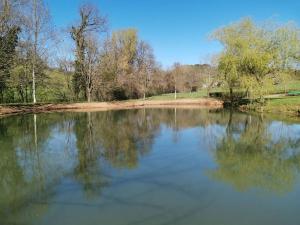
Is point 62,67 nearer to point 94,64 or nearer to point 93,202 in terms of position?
point 94,64

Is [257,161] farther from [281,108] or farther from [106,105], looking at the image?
[106,105]

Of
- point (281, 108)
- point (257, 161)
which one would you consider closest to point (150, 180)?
point (257, 161)

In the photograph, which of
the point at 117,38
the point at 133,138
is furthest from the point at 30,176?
the point at 117,38

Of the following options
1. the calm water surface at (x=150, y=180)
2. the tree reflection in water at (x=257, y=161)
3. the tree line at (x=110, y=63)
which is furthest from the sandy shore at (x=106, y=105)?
the tree reflection in water at (x=257, y=161)

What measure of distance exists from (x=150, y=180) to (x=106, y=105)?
26.0 m

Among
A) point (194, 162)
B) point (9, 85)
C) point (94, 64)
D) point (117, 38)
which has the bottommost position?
point (194, 162)

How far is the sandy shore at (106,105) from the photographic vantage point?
1047 inches

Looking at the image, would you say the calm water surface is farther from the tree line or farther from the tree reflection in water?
Result: the tree line

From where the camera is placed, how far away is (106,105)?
1282 inches

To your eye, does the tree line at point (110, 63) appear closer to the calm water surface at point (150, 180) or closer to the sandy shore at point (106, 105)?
the sandy shore at point (106, 105)

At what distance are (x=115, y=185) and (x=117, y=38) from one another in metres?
40.0

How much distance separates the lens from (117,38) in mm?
44625

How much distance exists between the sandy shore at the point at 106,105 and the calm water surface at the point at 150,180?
576 inches

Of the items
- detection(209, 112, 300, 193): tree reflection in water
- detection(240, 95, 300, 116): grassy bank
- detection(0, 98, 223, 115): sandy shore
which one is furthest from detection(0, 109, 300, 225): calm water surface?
detection(0, 98, 223, 115): sandy shore
